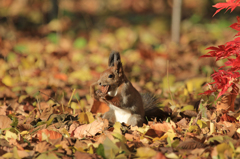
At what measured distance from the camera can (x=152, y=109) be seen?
2391mm

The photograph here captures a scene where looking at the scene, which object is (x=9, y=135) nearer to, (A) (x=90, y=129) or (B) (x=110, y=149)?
(A) (x=90, y=129)

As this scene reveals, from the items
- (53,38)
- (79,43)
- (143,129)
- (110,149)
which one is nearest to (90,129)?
(143,129)

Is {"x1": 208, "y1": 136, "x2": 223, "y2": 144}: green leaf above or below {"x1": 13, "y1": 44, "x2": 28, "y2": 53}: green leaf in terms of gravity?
below

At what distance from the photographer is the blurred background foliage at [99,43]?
4062 millimetres

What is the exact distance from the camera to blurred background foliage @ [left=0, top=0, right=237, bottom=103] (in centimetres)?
406

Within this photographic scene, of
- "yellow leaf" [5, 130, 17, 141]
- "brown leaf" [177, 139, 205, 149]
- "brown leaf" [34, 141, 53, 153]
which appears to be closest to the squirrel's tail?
"brown leaf" [177, 139, 205, 149]

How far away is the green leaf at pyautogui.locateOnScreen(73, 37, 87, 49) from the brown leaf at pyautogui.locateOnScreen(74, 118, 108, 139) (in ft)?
14.5

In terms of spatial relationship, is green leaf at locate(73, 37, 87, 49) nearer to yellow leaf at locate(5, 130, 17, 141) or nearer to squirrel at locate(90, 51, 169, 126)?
squirrel at locate(90, 51, 169, 126)

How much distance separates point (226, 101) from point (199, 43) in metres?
4.40

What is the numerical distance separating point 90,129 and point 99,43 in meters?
4.69

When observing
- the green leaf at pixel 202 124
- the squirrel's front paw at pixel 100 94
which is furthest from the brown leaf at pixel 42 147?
the green leaf at pixel 202 124

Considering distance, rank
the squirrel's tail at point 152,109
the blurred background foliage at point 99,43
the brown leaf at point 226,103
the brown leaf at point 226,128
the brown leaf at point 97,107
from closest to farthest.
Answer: the brown leaf at point 226,128, the brown leaf at point 226,103, the squirrel's tail at point 152,109, the brown leaf at point 97,107, the blurred background foliage at point 99,43

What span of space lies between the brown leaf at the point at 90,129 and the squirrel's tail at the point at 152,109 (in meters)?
0.41

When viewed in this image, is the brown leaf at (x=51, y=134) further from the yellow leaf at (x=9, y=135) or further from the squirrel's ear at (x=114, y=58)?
the squirrel's ear at (x=114, y=58)
